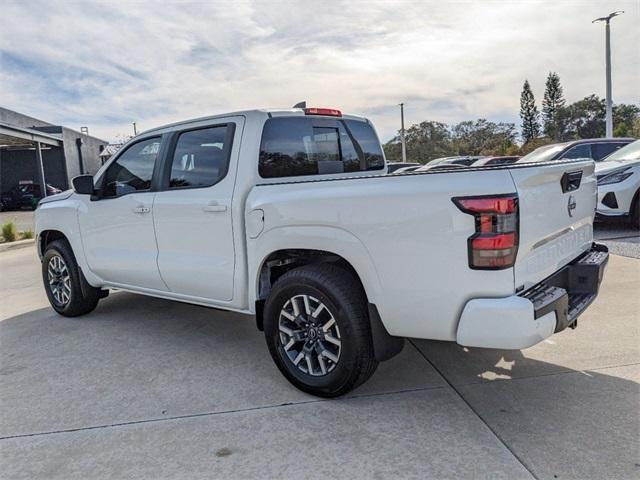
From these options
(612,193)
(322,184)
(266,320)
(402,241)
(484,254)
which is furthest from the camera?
(612,193)

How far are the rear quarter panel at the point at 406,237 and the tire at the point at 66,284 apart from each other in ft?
10.0

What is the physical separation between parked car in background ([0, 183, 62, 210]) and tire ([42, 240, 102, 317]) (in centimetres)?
2438

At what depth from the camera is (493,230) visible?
8.16ft

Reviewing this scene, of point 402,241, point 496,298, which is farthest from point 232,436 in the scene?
point 496,298

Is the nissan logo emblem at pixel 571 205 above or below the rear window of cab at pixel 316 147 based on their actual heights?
below

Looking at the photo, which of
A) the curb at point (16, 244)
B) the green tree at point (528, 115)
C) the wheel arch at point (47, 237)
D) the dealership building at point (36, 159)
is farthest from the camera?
the green tree at point (528, 115)

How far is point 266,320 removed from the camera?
3406 mm

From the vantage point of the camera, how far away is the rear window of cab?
3.72 m

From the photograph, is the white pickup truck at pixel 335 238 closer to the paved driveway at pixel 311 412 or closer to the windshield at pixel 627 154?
the paved driveway at pixel 311 412

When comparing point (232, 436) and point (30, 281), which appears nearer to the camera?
point (232, 436)

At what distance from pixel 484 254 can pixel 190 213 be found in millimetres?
2281

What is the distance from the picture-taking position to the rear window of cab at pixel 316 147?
12.2ft

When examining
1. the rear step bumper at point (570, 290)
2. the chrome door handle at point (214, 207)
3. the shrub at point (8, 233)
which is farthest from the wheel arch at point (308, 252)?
the shrub at point (8, 233)

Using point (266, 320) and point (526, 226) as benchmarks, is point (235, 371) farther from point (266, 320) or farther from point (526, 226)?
point (526, 226)
